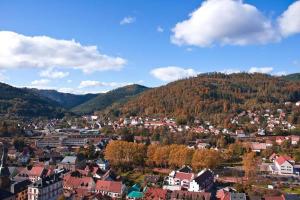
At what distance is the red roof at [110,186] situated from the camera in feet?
102

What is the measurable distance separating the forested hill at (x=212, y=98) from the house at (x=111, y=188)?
50.9m

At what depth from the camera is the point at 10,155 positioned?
1896 inches

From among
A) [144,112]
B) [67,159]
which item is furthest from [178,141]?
[144,112]

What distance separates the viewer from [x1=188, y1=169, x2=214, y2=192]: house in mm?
31786

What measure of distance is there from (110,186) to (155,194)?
15.7 ft

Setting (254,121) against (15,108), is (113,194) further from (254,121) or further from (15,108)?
(15,108)

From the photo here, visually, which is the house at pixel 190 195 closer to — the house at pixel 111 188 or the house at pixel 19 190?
the house at pixel 111 188

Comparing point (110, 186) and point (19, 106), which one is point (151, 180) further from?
point (19, 106)

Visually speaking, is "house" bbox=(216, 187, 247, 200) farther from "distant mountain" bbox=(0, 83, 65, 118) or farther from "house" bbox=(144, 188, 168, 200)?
"distant mountain" bbox=(0, 83, 65, 118)

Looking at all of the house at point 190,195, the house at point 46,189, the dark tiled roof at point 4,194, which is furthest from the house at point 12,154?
the house at point 190,195

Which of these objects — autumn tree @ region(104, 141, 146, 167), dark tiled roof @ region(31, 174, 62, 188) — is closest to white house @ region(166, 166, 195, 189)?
autumn tree @ region(104, 141, 146, 167)

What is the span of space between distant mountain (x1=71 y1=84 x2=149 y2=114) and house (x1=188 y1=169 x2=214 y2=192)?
364ft

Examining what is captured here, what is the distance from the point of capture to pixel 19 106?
105188mm

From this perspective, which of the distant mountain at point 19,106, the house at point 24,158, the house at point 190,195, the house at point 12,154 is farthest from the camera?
the distant mountain at point 19,106
